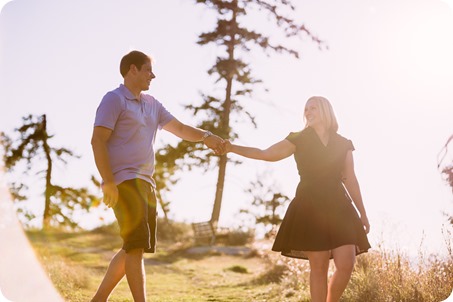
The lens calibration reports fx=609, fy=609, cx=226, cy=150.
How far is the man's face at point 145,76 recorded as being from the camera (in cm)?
456

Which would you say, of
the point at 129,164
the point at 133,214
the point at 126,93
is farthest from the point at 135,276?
the point at 126,93

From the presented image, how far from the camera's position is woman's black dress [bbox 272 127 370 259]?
4.39 m

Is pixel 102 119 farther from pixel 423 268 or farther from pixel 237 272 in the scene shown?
pixel 237 272

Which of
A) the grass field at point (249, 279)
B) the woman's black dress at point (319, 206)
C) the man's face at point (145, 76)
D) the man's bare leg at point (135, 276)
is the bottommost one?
the grass field at point (249, 279)

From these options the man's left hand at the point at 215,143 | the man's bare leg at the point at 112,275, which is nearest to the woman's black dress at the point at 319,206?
the man's left hand at the point at 215,143

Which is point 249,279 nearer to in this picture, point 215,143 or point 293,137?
point 215,143

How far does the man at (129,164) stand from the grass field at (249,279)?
7.36ft

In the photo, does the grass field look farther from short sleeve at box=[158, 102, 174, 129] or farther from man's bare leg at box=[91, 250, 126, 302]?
short sleeve at box=[158, 102, 174, 129]

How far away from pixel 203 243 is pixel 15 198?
5615 mm

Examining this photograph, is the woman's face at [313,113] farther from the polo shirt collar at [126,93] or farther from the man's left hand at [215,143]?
the polo shirt collar at [126,93]

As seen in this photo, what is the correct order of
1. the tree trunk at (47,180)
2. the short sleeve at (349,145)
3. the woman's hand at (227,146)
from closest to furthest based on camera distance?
the short sleeve at (349,145)
the woman's hand at (227,146)
the tree trunk at (47,180)

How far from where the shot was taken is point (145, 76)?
4574mm

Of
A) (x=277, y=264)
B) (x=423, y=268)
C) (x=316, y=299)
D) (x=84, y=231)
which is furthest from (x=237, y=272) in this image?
(x=84, y=231)

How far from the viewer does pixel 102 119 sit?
14.0 feet
